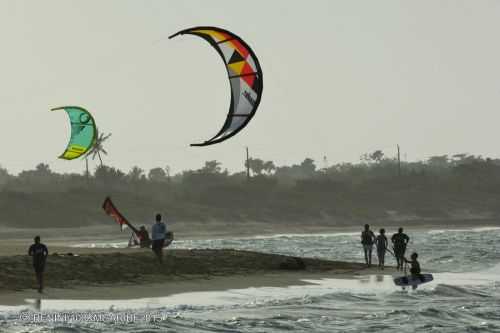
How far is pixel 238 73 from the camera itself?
28688mm

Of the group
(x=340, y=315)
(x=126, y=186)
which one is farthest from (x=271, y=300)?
(x=126, y=186)

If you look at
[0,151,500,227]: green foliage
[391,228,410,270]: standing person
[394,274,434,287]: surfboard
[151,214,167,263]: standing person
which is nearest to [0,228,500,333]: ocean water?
[394,274,434,287]: surfboard

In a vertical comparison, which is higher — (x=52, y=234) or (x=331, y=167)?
(x=331, y=167)

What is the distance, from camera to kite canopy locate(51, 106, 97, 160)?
3816cm

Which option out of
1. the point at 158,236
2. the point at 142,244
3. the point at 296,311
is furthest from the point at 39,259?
the point at 142,244

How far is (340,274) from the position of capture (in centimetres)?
3306

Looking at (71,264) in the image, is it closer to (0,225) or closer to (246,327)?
(246,327)

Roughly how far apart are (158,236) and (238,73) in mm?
4531

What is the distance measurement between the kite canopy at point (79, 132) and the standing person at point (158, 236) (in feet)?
27.8

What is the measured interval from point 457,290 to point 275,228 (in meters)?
59.3

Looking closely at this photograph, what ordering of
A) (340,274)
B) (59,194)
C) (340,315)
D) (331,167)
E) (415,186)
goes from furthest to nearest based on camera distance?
1. (331,167)
2. (415,186)
3. (59,194)
4. (340,274)
5. (340,315)

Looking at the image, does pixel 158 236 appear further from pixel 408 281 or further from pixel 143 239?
pixel 143 239

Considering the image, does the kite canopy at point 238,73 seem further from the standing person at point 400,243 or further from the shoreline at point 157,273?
the standing person at point 400,243

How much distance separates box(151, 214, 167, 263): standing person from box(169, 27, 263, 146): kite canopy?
3.23 metres
